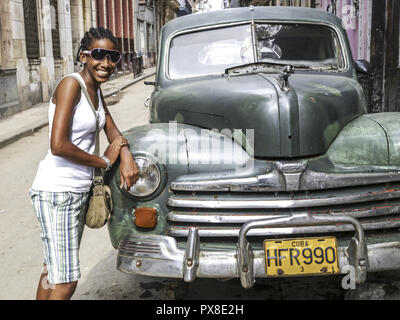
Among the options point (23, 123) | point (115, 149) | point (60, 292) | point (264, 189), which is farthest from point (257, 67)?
point (23, 123)

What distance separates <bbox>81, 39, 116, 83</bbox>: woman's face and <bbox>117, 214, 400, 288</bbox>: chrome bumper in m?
0.89

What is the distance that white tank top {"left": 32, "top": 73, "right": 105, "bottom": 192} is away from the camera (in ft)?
8.08

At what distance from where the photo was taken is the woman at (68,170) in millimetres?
2402

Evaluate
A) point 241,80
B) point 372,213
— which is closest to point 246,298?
point 372,213

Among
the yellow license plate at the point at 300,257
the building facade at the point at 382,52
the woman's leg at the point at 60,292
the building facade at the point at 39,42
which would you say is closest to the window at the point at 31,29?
the building facade at the point at 39,42

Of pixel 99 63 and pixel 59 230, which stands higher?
pixel 99 63

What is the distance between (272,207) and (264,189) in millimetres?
105

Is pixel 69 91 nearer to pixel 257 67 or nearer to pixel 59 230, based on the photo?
pixel 59 230

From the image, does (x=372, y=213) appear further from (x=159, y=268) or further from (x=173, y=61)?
(x=173, y=61)

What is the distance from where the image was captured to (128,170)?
267cm

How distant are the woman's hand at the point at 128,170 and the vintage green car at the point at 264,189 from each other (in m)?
0.06

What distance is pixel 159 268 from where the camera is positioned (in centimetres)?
257

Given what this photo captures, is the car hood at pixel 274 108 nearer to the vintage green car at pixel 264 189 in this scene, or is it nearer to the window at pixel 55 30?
the vintage green car at pixel 264 189

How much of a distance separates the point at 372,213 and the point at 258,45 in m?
1.78
